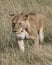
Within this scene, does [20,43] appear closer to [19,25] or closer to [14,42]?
[14,42]

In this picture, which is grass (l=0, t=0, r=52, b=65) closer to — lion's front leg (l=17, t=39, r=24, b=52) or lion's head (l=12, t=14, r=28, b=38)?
lion's front leg (l=17, t=39, r=24, b=52)

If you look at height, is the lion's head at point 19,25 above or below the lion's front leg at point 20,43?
above

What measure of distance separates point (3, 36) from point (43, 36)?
101 cm

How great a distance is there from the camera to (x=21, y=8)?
10836 millimetres

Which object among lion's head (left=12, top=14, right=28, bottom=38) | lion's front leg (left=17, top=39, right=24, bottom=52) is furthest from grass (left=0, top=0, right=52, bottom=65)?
lion's head (left=12, top=14, right=28, bottom=38)

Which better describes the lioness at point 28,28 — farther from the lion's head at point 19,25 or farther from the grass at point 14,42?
the grass at point 14,42

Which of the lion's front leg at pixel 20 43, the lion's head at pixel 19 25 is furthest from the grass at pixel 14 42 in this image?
the lion's head at pixel 19 25

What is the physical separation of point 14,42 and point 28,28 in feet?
2.13

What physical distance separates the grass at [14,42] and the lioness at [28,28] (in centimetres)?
17

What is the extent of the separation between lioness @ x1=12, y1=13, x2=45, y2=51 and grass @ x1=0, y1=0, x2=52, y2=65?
0.17 meters

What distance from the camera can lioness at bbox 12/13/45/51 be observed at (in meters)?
6.89

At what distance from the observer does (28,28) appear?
7.28 metres

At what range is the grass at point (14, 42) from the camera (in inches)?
252

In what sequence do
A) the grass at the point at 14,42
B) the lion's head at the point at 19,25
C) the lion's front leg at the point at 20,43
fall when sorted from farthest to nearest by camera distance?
the lion's front leg at the point at 20,43, the lion's head at the point at 19,25, the grass at the point at 14,42
